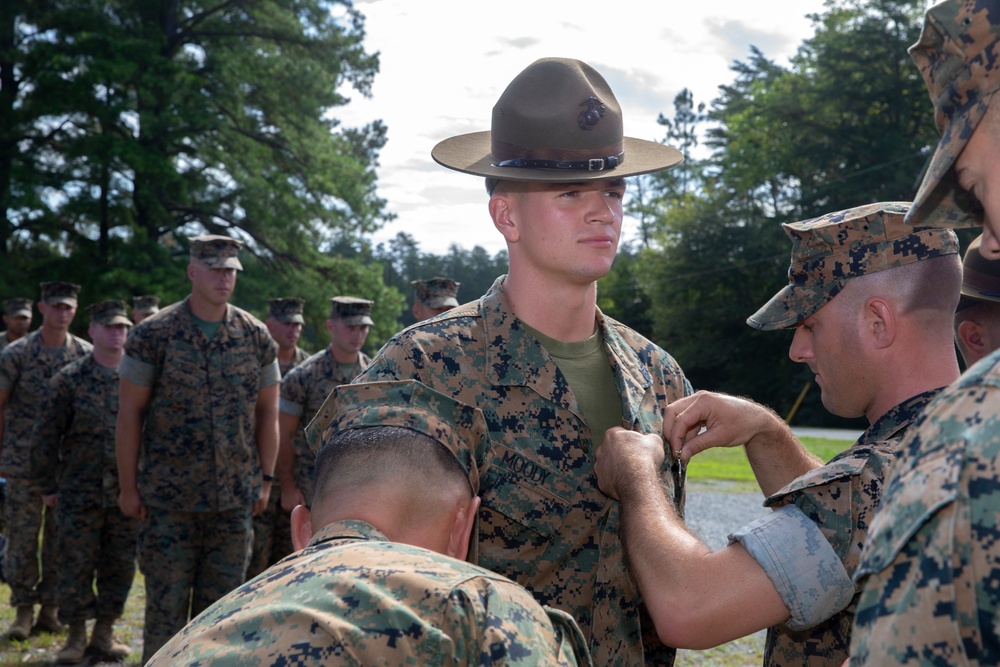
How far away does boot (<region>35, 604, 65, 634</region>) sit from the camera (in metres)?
8.05

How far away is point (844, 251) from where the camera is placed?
256cm

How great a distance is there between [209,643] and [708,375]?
142 feet

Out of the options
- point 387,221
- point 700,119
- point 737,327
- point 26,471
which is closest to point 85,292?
point 387,221

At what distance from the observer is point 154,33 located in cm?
2370

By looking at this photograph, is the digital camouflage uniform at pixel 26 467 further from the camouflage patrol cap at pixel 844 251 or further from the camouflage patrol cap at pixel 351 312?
the camouflage patrol cap at pixel 844 251

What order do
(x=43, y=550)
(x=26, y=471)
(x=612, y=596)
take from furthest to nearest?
1. (x=26, y=471)
2. (x=43, y=550)
3. (x=612, y=596)

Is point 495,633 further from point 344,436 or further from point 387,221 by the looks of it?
point 387,221

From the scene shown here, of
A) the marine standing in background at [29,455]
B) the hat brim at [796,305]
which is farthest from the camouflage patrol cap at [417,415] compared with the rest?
the marine standing in background at [29,455]

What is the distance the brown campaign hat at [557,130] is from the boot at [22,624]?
671cm

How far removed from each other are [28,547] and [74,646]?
1.72 m

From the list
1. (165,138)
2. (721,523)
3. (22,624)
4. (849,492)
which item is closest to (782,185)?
(165,138)

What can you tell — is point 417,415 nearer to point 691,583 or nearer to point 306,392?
point 691,583

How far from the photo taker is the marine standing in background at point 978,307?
3.11 metres

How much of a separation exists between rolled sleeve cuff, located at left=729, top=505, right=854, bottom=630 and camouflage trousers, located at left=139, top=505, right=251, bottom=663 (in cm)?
476
